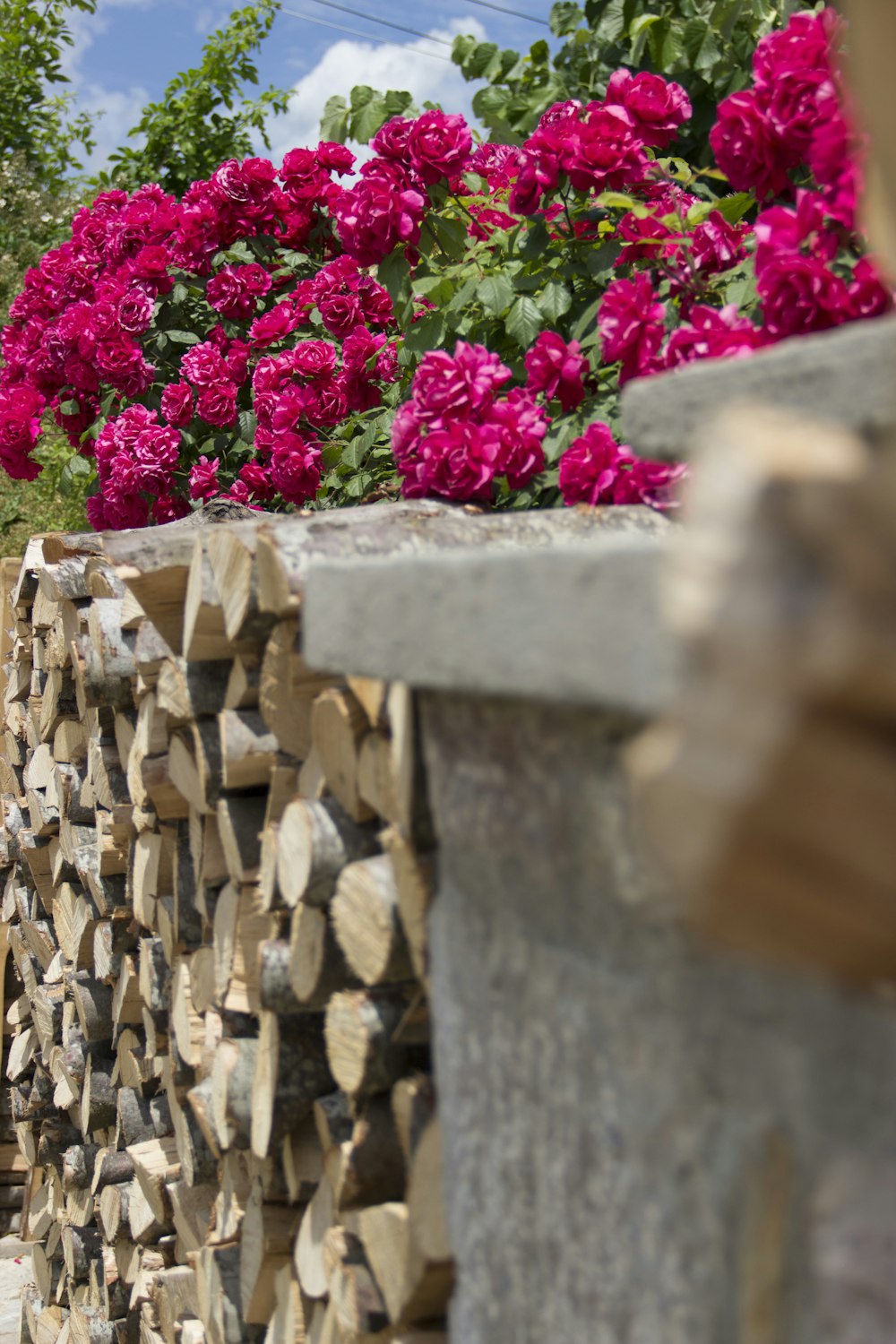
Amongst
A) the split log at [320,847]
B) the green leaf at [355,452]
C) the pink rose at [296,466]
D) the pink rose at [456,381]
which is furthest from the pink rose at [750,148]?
the pink rose at [296,466]

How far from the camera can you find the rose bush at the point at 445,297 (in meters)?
1.60

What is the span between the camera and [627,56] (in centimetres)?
343

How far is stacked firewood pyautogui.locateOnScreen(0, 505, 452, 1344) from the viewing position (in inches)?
50.2

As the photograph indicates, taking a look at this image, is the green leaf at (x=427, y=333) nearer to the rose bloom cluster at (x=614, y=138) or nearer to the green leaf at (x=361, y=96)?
the rose bloom cluster at (x=614, y=138)

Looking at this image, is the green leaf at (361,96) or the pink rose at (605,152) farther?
the green leaf at (361,96)

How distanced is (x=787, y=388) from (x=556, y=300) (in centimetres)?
154

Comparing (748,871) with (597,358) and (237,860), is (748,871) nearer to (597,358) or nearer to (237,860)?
(237,860)

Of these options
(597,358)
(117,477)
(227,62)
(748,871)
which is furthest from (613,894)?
(227,62)

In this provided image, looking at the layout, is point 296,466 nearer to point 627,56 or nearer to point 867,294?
point 627,56

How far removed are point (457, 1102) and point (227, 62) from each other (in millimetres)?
6227

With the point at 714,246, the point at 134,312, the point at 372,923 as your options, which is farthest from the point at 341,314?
the point at 372,923

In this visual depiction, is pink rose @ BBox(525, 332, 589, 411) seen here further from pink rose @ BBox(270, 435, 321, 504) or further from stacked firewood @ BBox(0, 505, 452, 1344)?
pink rose @ BBox(270, 435, 321, 504)

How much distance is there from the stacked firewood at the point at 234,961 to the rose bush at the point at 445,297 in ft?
1.68

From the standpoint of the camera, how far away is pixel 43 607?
10.4 ft
